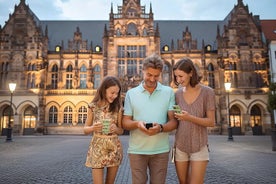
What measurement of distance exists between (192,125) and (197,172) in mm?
621

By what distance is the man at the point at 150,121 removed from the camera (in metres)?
3.01

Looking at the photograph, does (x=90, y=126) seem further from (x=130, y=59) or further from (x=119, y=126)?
(x=130, y=59)

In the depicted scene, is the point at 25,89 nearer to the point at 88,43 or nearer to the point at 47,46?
the point at 47,46

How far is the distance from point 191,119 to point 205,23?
128 ft

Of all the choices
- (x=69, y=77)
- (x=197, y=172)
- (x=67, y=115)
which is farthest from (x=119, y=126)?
(x=69, y=77)

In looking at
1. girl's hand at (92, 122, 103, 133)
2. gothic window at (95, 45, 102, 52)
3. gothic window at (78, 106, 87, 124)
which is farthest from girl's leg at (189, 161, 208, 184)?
gothic window at (95, 45, 102, 52)

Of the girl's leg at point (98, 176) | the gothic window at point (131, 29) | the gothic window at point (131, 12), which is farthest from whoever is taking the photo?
the gothic window at point (131, 12)

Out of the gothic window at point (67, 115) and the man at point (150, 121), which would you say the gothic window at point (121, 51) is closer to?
the gothic window at point (67, 115)

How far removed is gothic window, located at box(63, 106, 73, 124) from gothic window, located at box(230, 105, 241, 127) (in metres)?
21.5

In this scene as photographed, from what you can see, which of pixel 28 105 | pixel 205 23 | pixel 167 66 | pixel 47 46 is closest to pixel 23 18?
pixel 47 46

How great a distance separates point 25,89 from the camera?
30.2m

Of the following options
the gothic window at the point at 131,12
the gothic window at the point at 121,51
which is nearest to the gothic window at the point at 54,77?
the gothic window at the point at 121,51

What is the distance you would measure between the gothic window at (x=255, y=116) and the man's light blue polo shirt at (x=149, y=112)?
1206 inches

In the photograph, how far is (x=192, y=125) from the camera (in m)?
3.14
